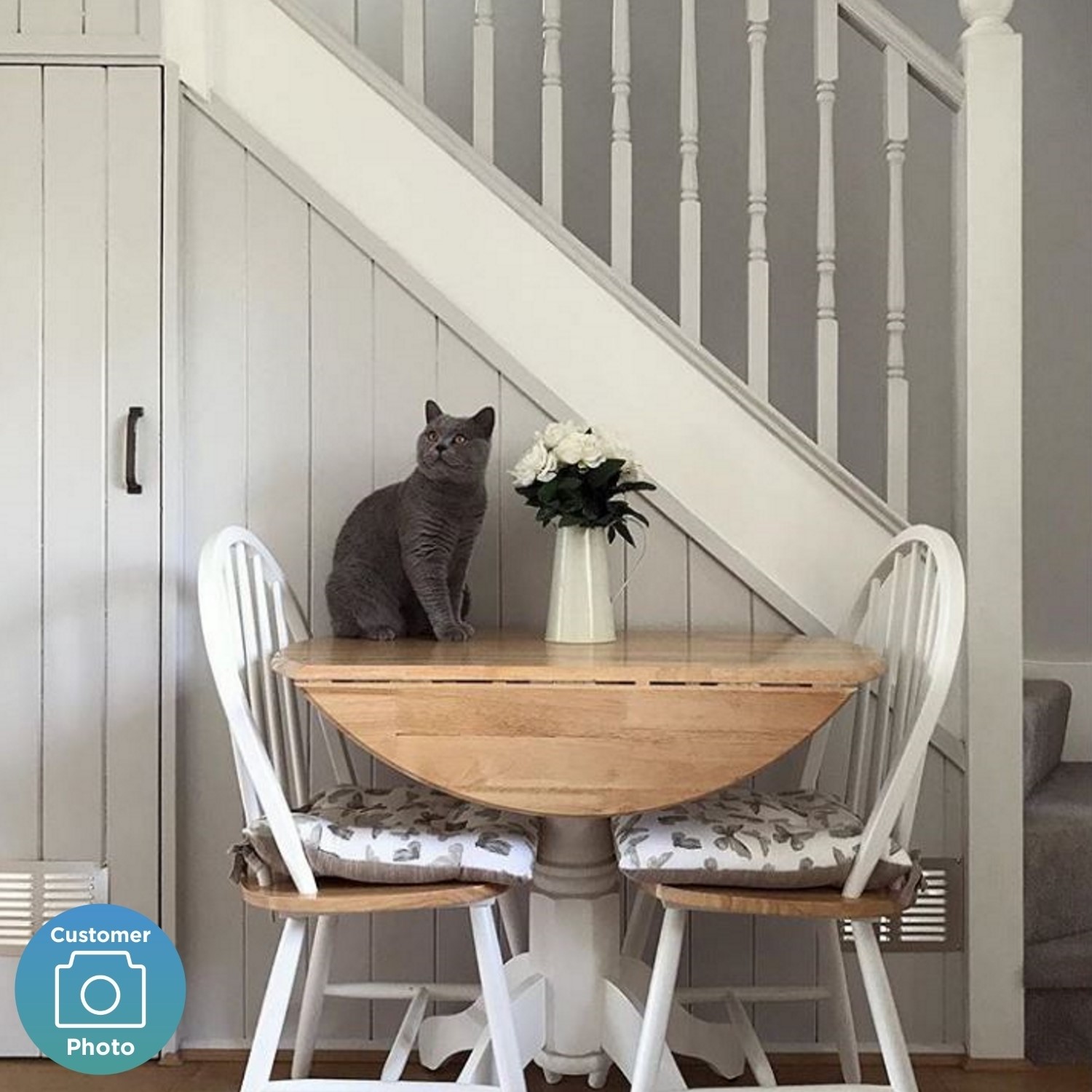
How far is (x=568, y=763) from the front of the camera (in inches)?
67.1

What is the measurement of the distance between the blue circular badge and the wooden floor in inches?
1.5

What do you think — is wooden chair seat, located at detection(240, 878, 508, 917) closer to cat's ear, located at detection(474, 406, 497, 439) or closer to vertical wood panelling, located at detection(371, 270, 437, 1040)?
vertical wood panelling, located at detection(371, 270, 437, 1040)

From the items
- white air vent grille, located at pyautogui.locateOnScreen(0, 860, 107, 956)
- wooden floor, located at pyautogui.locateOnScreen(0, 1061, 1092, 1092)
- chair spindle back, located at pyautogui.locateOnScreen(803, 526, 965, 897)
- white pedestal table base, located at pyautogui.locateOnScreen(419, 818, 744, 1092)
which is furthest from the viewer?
Answer: white air vent grille, located at pyautogui.locateOnScreen(0, 860, 107, 956)

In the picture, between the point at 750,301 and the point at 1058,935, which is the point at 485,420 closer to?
the point at 750,301

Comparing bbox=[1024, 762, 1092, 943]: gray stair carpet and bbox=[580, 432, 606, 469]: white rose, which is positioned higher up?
bbox=[580, 432, 606, 469]: white rose

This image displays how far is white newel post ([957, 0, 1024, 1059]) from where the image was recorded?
2.24 metres

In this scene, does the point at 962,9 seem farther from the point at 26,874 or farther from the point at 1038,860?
the point at 26,874

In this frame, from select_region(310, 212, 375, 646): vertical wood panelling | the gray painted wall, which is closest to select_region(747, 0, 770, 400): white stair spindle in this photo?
select_region(310, 212, 375, 646): vertical wood panelling

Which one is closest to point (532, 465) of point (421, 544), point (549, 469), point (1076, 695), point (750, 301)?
→ point (549, 469)

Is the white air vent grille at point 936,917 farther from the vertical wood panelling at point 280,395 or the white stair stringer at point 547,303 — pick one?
the vertical wood panelling at point 280,395

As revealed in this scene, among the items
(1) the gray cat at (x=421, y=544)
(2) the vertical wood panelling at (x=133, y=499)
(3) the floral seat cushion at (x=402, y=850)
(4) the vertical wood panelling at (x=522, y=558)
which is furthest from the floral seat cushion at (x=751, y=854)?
(2) the vertical wood panelling at (x=133, y=499)

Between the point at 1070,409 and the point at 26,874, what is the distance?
2.56 m

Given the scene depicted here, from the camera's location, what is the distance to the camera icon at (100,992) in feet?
7.22

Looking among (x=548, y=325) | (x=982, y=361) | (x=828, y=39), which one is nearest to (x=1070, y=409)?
(x=982, y=361)
